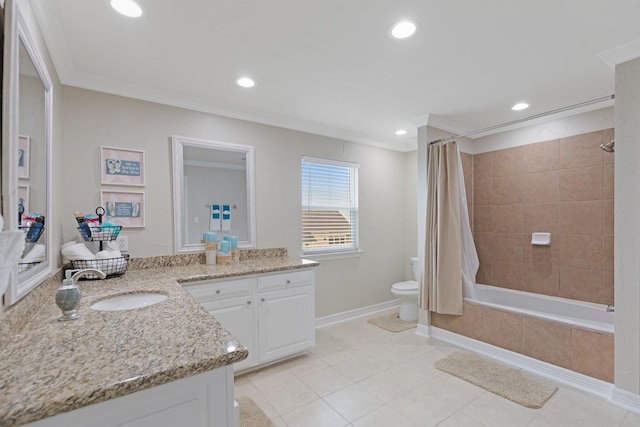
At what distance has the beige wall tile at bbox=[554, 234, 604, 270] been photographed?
2.82m

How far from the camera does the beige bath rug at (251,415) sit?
183cm

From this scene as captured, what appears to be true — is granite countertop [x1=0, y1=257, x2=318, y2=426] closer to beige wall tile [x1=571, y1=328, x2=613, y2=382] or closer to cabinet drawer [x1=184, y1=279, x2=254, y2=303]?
cabinet drawer [x1=184, y1=279, x2=254, y2=303]

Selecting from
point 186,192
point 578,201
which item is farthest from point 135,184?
point 578,201

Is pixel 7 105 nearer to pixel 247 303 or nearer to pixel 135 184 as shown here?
pixel 135 184

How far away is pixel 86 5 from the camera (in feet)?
4.94

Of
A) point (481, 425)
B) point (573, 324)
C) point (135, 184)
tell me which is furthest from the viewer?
point (135, 184)

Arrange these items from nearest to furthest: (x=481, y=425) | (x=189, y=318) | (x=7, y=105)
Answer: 1. (x=7, y=105)
2. (x=189, y=318)
3. (x=481, y=425)

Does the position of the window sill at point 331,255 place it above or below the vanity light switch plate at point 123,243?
below

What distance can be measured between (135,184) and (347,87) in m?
1.90

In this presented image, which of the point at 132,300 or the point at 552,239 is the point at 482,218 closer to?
the point at 552,239

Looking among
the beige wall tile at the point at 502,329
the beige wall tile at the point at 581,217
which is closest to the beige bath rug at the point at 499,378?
the beige wall tile at the point at 502,329

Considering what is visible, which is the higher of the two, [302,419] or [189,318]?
[189,318]

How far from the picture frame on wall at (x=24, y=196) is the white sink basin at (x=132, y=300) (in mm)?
591

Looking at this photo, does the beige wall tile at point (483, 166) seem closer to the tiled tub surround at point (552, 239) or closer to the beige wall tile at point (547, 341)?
the tiled tub surround at point (552, 239)
